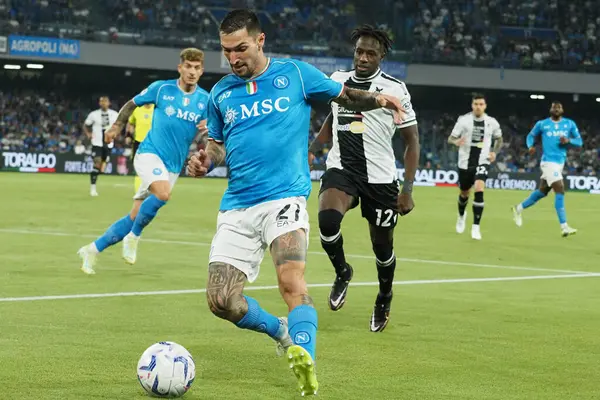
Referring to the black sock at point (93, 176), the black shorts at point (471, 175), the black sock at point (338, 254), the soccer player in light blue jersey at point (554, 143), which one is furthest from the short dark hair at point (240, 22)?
the black sock at point (93, 176)

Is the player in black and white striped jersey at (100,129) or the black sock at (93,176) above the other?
the player in black and white striped jersey at (100,129)

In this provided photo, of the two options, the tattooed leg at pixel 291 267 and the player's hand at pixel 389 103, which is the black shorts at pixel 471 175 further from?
the tattooed leg at pixel 291 267

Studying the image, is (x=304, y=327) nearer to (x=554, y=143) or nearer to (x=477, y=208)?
(x=477, y=208)

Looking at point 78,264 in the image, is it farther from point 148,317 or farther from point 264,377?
point 264,377

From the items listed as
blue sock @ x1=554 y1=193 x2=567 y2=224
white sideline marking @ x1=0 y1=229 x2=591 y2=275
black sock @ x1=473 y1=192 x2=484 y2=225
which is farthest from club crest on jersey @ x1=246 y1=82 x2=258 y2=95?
blue sock @ x1=554 y1=193 x2=567 y2=224

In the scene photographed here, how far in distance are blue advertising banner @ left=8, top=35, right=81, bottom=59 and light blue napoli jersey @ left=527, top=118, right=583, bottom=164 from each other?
1159 inches

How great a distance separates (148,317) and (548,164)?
550 inches

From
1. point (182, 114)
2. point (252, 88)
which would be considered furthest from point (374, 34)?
point (182, 114)

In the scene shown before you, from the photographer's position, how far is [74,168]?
1681 inches

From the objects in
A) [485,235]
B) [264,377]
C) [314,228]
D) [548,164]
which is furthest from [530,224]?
[264,377]

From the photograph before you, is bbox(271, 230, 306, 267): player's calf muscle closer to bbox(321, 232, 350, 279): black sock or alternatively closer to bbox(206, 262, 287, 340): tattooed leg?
bbox(206, 262, 287, 340): tattooed leg

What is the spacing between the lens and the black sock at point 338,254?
899 centimetres

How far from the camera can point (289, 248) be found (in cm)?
601

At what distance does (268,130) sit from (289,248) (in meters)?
0.76
